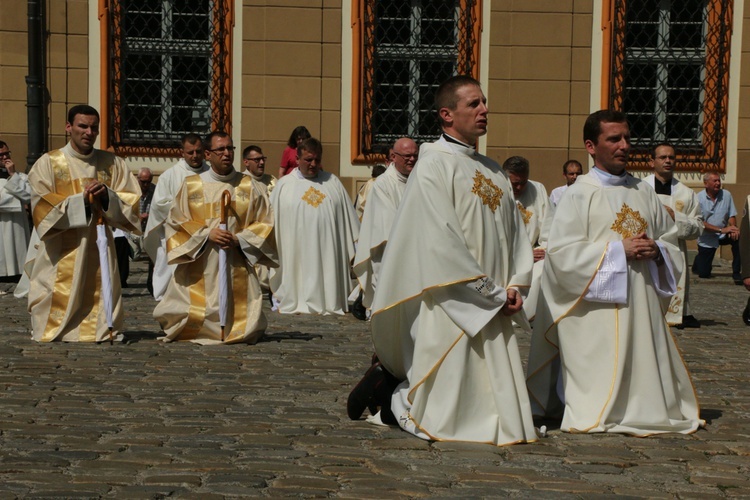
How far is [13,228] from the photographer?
15.8m

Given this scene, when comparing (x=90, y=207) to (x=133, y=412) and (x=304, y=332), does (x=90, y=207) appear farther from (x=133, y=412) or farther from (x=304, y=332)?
(x=133, y=412)

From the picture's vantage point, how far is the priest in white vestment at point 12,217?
1530 centimetres

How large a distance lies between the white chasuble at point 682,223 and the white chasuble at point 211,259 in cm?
343

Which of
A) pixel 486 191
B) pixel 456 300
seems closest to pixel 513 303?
pixel 456 300

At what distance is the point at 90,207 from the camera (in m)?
10.1

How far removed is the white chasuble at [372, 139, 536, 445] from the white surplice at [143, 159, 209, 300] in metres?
5.52

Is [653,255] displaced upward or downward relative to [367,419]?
upward

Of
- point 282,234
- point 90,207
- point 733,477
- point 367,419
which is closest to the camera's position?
point 733,477

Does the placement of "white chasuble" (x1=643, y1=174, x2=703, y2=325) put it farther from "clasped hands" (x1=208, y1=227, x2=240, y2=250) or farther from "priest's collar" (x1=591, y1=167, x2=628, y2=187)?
"priest's collar" (x1=591, y1=167, x2=628, y2=187)

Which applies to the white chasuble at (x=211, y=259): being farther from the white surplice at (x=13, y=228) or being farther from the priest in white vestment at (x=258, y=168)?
the white surplice at (x=13, y=228)

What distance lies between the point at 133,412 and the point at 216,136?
12.1ft

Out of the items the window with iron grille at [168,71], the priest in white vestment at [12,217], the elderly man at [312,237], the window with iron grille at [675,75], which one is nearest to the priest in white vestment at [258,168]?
the elderly man at [312,237]

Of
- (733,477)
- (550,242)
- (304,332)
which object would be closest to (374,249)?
(304,332)

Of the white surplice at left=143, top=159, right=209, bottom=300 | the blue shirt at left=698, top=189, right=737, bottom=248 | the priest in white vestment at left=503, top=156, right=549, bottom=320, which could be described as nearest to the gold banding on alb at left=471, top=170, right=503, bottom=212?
the priest in white vestment at left=503, top=156, right=549, bottom=320
